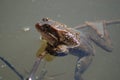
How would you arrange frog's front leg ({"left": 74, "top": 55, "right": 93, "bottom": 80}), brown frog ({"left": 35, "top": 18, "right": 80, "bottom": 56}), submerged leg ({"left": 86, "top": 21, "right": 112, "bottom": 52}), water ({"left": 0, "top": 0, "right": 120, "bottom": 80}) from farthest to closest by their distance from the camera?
1. water ({"left": 0, "top": 0, "right": 120, "bottom": 80})
2. submerged leg ({"left": 86, "top": 21, "right": 112, "bottom": 52})
3. frog's front leg ({"left": 74, "top": 55, "right": 93, "bottom": 80})
4. brown frog ({"left": 35, "top": 18, "right": 80, "bottom": 56})

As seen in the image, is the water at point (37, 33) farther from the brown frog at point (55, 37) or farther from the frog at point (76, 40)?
the brown frog at point (55, 37)

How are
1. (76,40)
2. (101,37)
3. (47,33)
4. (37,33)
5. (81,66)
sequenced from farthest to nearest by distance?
(37,33) < (101,37) < (81,66) < (76,40) < (47,33)

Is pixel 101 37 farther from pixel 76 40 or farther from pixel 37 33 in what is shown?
pixel 76 40

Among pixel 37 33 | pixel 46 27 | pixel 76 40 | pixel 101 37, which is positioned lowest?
pixel 37 33


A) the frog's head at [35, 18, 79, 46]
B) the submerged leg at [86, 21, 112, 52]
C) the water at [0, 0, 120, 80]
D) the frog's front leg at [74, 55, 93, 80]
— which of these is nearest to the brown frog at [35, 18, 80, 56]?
the frog's head at [35, 18, 79, 46]

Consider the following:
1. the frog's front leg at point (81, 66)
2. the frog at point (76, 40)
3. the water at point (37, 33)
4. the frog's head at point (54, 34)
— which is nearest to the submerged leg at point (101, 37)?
the frog at point (76, 40)

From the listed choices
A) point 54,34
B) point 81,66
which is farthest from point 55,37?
point 81,66

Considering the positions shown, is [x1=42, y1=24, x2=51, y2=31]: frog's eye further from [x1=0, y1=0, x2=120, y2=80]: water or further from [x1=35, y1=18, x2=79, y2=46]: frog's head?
[x1=0, y1=0, x2=120, y2=80]: water
